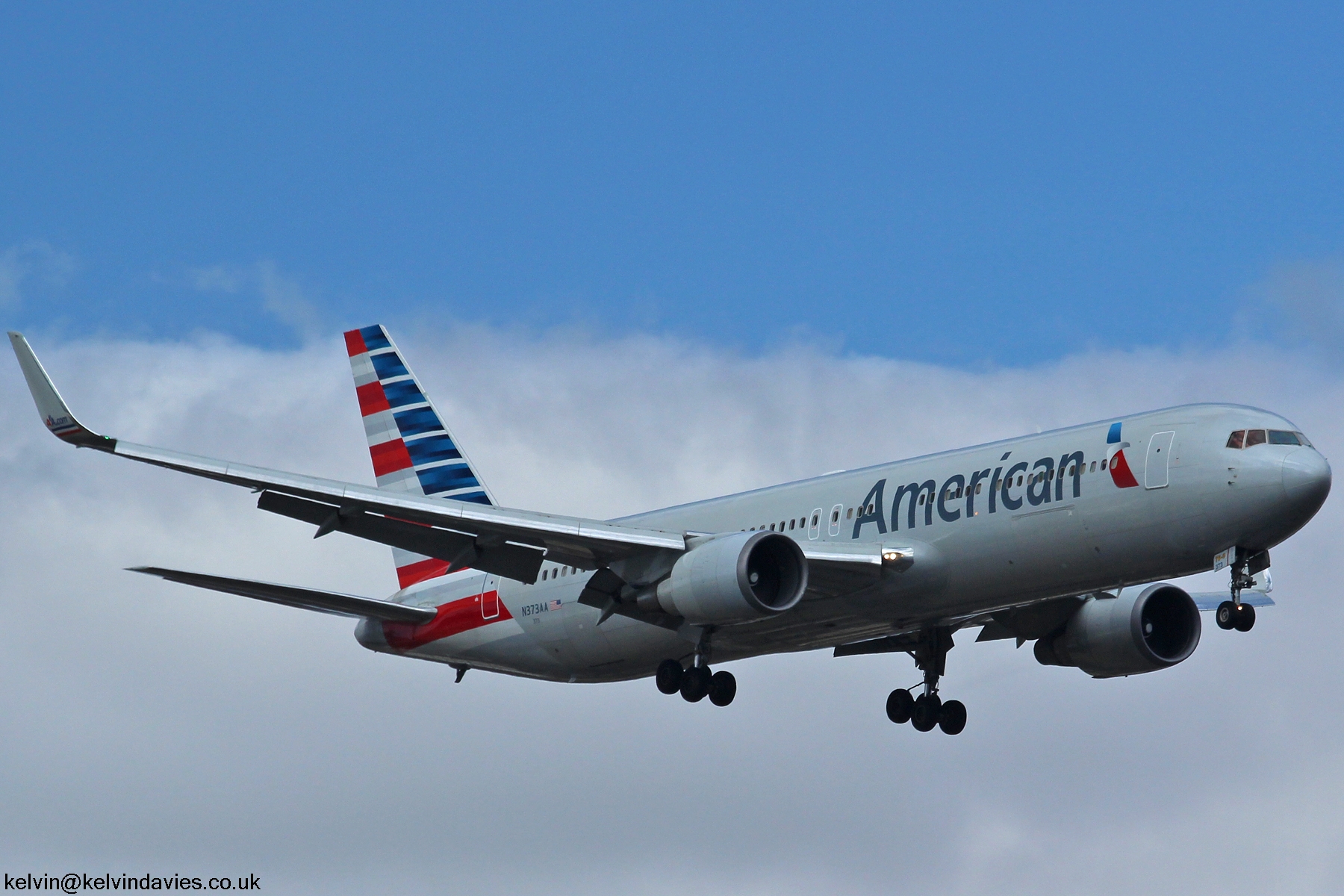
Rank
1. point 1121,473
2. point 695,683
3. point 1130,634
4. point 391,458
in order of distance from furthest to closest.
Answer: point 391,458
point 1130,634
point 695,683
point 1121,473

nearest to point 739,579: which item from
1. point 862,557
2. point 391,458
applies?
point 862,557

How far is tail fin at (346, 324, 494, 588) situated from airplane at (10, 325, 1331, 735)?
4.51m

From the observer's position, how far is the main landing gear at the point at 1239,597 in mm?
33031

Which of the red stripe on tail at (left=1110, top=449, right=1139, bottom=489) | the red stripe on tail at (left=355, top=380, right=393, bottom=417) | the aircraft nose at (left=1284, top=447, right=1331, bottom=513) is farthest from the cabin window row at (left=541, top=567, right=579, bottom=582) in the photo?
the aircraft nose at (left=1284, top=447, right=1331, bottom=513)

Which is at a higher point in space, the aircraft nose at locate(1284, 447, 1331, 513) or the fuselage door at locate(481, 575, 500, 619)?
the fuselage door at locate(481, 575, 500, 619)

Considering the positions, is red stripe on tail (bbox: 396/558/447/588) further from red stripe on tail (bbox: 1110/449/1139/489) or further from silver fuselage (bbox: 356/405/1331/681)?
red stripe on tail (bbox: 1110/449/1139/489)

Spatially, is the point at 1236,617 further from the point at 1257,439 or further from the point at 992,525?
the point at 992,525

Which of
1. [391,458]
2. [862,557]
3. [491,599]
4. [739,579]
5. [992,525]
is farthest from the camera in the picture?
[391,458]

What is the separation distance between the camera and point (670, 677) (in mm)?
38812

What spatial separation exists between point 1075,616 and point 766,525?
769cm

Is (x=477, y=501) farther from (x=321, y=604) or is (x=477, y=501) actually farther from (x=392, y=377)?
(x=321, y=604)

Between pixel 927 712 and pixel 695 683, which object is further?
pixel 927 712

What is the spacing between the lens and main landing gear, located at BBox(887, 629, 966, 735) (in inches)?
1671

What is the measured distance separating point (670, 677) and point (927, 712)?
23.2ft
